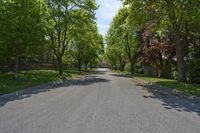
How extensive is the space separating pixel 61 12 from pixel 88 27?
6813 mm

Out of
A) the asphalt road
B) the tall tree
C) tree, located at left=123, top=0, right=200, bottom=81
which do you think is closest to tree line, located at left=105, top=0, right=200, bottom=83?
tree, located at left=123, top=0, right=200, bottom=81

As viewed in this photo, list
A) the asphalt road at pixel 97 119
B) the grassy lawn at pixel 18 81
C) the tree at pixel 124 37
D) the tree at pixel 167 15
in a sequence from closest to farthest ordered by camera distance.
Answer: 1. the asphalt road at pixel 97 119
2. the grassy lawn at pixel 18 81
3. the tree at pixel 167 15
4. the tree at pixel 124 37

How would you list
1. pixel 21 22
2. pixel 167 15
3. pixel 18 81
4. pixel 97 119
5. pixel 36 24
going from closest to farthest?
1. pixel 97 119
2. pixel 18 81
3. pixel 21 22
4. pixel 36 24
5. pixel 167 15

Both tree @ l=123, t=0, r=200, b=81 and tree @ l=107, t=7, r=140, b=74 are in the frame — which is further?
tree @ l=107, t=7, r=140, b=74

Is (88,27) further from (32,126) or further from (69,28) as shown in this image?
(32,126)

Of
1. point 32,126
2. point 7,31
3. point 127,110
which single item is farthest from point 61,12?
point 32,126

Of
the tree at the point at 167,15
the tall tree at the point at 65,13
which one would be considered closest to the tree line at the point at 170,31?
the tree at the point at 167,15

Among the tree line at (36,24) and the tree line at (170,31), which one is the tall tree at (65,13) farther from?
the tree line at (170,31)

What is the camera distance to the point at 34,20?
28.6 metres

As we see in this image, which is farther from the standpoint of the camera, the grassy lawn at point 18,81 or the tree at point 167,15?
the tree at point 167,15

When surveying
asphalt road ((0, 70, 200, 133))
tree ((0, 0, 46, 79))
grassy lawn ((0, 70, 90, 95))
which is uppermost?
tree ((0, 0, 46, 79))

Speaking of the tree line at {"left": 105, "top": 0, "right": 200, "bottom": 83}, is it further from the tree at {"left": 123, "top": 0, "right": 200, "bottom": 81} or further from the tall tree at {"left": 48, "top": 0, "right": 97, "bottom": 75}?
the tall tree at {"left": 48, "top": 0, "right": 97, "bottom": 75}

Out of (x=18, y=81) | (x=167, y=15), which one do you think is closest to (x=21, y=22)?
(x=18, y=81)

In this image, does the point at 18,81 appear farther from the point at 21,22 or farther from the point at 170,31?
the point at 170,31
